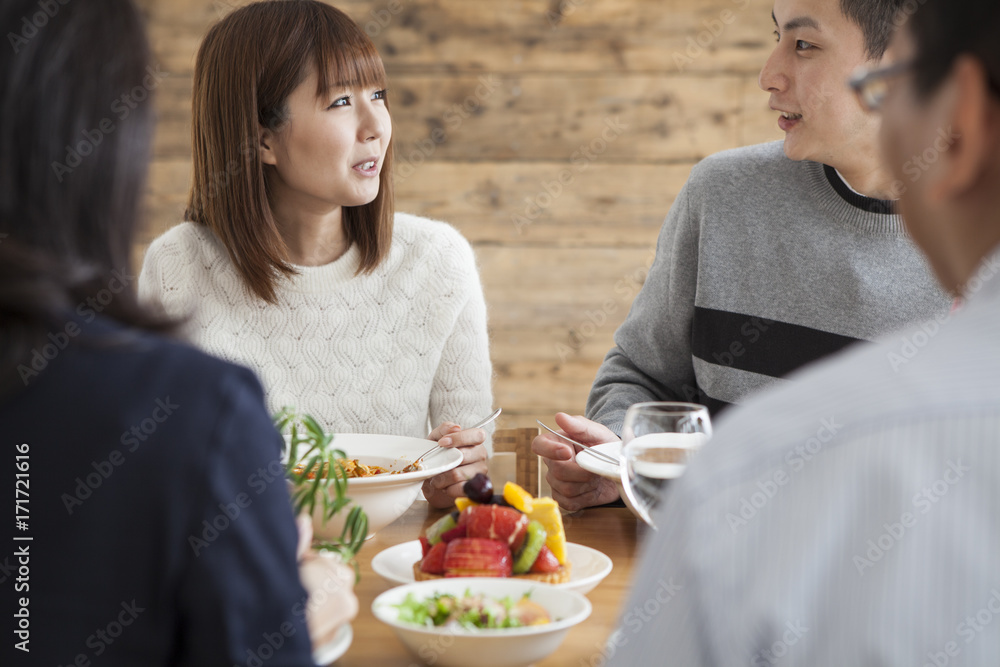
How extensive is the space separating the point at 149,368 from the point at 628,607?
313 mm

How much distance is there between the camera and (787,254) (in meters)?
1.59

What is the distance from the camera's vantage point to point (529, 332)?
3.03m

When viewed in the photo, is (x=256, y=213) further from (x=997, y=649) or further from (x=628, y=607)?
(x=997, y=649)

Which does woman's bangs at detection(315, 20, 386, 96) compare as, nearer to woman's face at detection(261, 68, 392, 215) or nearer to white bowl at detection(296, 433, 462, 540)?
woman's face at detection(261, 68, 392, 215)

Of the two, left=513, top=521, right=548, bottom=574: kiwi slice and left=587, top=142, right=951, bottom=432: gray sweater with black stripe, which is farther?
left=587, top=142, right=951, bottom=432: gray sweater with black stripe

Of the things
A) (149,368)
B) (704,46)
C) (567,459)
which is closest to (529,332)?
(704,46)

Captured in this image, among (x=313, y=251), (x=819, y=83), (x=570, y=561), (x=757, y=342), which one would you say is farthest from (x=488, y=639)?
(x=313, y=251)

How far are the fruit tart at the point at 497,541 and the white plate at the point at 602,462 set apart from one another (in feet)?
0.61

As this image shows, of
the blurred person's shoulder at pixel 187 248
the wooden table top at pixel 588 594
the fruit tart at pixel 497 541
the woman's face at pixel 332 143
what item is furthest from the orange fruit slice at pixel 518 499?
the blurred person's shoulder at pixel 187 248

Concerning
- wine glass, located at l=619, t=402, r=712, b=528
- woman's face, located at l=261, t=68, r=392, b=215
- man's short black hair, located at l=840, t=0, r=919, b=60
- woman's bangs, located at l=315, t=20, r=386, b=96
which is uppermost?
man's short black hair, located at l=840, t=0, r=919, b=60

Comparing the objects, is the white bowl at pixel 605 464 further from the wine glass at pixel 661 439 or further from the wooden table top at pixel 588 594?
the wine glass at pixel 661 439

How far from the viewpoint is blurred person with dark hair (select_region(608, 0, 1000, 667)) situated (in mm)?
378

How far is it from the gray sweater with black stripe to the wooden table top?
12.8 inches

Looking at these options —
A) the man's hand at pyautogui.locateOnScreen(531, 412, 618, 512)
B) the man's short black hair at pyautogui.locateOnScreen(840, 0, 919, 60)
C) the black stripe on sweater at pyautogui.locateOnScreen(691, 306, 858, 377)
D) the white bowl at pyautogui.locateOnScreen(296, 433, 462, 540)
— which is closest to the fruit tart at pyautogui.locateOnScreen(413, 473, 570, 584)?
the white bowl at pyautogui.locateOnScreen(296, 433, 462, 540)
